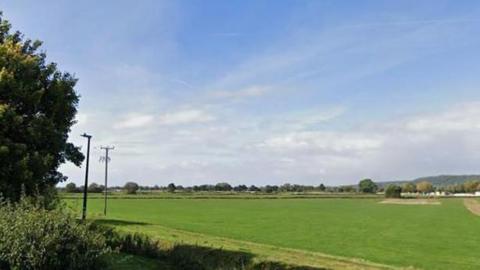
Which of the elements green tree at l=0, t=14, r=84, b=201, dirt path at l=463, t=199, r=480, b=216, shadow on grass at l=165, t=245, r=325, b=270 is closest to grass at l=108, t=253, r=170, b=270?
shadow on grass at l=165, t=245, r=325, b=270

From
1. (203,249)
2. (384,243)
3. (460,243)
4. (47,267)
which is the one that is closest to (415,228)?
(460,243)

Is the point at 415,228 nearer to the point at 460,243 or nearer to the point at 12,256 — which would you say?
the point at 460,243

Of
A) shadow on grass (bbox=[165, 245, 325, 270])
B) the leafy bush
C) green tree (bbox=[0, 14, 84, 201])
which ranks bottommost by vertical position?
shadow on grass (bbox=[165, 245, 325, 270])

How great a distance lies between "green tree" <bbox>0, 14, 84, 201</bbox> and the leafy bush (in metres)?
4.92

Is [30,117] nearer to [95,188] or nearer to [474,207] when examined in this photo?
[474,207]

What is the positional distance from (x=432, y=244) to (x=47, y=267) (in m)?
37.5

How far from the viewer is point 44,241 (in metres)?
13.1

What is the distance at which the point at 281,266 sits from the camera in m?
23.4

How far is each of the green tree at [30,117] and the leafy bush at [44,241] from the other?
4922 mm

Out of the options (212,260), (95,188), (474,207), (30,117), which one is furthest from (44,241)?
(95,188)

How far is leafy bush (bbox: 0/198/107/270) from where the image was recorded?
12.5 metres

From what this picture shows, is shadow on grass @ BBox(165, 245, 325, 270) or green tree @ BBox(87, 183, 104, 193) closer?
shadow on grass @ BBox(165, 245, 325, 270)

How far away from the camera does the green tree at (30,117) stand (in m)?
19.4

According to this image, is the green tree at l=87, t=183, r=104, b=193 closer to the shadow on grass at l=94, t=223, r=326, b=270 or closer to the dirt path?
the dirt path
